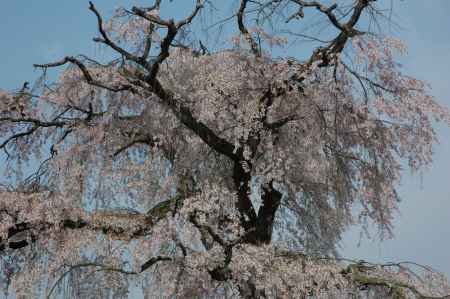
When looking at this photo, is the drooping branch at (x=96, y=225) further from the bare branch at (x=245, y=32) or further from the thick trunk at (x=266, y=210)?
the bare branch at (x=245, y=32)

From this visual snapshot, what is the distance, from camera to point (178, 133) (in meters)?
11.7

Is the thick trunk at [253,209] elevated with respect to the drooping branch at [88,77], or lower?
lower

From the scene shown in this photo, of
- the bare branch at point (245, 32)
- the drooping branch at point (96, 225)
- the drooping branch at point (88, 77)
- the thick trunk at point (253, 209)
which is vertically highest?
the bare branch at point (245, 32)

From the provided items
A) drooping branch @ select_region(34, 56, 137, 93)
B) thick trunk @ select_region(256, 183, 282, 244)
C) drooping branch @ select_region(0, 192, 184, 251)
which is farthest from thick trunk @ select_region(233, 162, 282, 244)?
drooping branch @ select_region(34, 56, 137, 93)

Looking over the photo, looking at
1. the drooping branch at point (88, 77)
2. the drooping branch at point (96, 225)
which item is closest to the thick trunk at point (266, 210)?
the drooping branch at point (96, 225)

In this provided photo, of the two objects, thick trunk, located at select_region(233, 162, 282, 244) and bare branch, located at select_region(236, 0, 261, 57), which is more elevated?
bare branch, located at select_region(236, 0, 261, 57)

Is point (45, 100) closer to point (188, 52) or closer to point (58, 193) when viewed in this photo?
point (58, 193)

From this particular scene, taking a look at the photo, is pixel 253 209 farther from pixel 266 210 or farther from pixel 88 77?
pixel 88 77

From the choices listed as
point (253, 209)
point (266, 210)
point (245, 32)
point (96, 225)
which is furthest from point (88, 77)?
point (266, 210)

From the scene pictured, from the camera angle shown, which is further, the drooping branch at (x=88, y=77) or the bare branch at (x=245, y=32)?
the bare branch at (x=245, y=32)

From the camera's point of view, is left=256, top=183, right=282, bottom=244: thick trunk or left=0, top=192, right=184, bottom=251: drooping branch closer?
left=0, top=192, right=184, bottom=251: drooping branch

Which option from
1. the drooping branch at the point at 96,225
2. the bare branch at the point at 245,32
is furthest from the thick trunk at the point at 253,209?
the bare branch at the point at 245,32

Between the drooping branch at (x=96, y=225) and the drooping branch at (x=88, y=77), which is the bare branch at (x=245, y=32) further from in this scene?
the drooping branch at (x=96, y=225)

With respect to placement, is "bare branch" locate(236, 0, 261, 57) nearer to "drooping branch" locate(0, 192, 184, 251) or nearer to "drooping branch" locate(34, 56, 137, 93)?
"drooping branch" locate(34, 56, 137, 93)
